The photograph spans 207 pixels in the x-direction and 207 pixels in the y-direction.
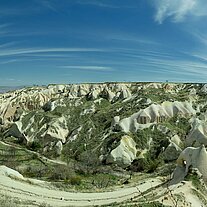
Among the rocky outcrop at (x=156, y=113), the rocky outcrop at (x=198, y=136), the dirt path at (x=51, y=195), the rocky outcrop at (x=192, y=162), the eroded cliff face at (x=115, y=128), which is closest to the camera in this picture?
the dirt path at (x=51, y=195)

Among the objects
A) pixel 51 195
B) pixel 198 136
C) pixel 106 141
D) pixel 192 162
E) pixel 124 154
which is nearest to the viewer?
pixel 51 195

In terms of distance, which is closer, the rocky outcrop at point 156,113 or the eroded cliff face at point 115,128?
the eroded cliff face at point 115,128

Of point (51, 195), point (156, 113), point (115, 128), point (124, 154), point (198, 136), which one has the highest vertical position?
point (156, 113)

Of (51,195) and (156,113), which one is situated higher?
(156,113)

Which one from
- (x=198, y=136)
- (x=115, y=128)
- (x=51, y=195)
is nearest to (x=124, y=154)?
(x=115, y=128)

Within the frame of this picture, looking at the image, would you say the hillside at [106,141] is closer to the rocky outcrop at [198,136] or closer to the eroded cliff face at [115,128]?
the eroded cliff face at [115,128]

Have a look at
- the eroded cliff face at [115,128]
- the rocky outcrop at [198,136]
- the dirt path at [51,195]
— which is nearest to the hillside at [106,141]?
the eroded cliff face at [115,128]

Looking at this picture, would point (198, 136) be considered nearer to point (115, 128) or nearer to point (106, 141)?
point (106, 141)

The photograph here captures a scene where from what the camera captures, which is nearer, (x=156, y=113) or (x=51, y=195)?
(x=51, y=195)
